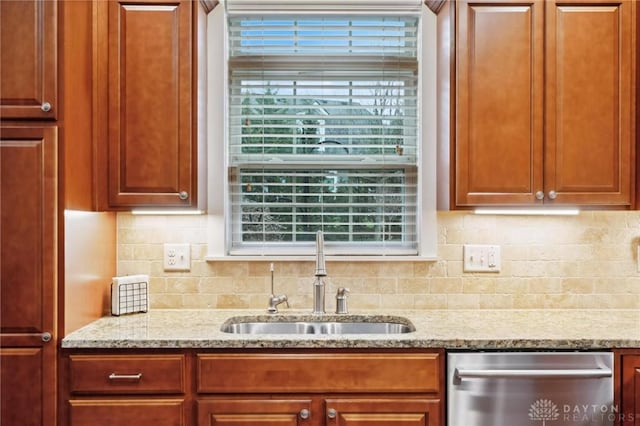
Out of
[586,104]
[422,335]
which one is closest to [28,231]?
[422,335]

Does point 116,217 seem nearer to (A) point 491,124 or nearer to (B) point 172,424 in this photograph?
(B) point 172,424

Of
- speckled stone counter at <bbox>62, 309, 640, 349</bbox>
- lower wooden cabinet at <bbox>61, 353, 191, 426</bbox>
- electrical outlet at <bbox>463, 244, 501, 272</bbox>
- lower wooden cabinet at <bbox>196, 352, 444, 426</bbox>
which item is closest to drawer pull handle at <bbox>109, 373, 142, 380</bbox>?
lower wooden cabinet at <bbox>61, 353, 191, 426</bbox>

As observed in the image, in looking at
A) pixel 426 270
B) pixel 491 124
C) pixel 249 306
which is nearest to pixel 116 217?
pixel 249 306

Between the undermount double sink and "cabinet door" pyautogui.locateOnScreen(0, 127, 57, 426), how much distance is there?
75cm

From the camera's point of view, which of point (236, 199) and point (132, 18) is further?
point (236, 199)

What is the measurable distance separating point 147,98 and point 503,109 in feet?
4.74

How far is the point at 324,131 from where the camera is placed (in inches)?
93.6

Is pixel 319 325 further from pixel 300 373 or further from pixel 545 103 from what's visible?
pixel 545 103

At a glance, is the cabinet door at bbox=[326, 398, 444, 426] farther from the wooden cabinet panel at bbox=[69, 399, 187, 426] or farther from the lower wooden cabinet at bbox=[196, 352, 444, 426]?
the wooden cabinet panel at bbox=[69, 399, 187, 426]

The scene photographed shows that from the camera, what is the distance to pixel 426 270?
2320 mm

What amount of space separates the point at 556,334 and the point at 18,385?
1.92 m

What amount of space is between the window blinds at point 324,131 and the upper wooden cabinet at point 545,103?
41cm

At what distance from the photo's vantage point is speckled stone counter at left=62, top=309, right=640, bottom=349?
171 cm

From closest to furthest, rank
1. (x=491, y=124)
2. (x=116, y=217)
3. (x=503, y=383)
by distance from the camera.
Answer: (x=503, y=383) → (x=491, y=124) → (x=116, y=217)
